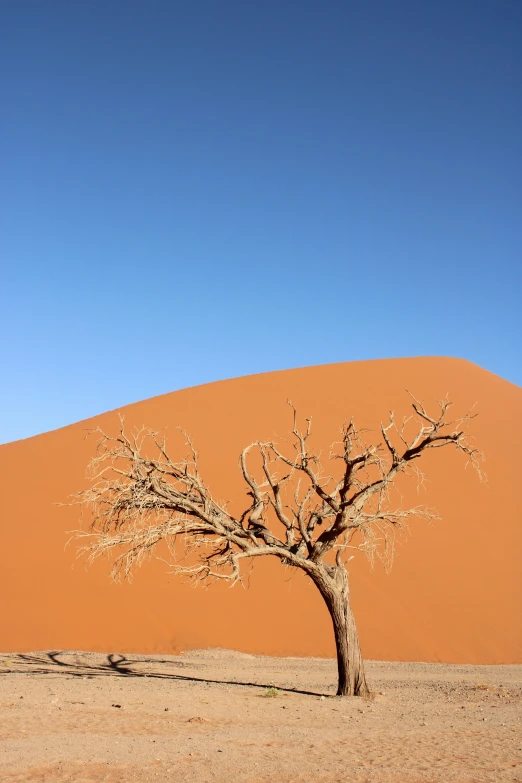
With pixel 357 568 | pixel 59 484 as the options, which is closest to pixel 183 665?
pixel 357 568

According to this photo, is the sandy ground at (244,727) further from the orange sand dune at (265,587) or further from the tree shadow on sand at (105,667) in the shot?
the orange sand dune at (265,587)

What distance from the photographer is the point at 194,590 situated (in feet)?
60.2

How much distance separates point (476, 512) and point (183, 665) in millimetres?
12734

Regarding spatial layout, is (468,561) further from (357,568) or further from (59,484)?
(59,484)

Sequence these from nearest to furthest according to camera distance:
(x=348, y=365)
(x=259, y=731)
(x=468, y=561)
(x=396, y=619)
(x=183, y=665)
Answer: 1. (x=259, y=731)
2. (x=183, y=665)
3. (x=396, y=619)
4. (x=468, y=561)
5. (x=348, y=365)

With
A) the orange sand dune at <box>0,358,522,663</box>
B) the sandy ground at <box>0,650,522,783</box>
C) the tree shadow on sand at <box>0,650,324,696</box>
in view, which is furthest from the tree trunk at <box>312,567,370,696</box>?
the orange sand dune at <box>0,358,522,663</box>

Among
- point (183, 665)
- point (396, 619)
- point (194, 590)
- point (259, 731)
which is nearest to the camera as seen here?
point (259, 731)

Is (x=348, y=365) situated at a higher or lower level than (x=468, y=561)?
higher

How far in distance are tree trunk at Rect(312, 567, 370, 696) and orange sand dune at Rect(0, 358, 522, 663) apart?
549cm

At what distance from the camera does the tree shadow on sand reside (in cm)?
1070

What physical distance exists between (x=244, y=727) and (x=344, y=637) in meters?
2.55

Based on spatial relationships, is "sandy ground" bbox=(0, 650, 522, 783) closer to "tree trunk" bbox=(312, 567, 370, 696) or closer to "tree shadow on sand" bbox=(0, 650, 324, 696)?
"tree shadow on sand" bbox=(0, 650, 324, 696)

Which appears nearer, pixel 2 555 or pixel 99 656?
pixel 99 656

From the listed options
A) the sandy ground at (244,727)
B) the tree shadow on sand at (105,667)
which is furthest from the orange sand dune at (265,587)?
the sandy ground at (244,727)
